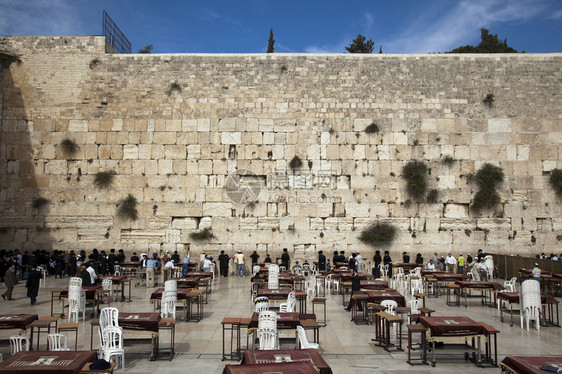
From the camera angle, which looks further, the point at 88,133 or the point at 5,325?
the point at 88,133

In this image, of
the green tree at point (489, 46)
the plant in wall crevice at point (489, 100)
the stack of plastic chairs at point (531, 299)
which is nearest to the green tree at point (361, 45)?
the green tree at point (489, 46)

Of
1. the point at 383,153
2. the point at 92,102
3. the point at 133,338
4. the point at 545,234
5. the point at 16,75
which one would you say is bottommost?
the point at 133,338

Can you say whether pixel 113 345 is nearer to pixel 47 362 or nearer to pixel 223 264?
pixel 47 362

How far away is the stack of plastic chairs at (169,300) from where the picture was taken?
8.63 meters

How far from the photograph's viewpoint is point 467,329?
262 inches

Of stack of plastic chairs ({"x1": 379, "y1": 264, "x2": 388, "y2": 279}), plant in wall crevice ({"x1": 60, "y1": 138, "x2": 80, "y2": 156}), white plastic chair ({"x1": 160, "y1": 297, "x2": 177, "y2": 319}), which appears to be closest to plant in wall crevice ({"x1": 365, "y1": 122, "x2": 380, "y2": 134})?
stack of plastic chairs ({"x1": 379, "y1": 264, "x2": 388, "y2": 279})

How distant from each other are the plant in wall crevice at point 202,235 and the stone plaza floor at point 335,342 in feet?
20.2

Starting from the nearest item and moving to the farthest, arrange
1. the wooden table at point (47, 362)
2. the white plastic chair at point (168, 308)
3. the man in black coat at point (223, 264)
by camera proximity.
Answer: the wooden table at point (47, 362) < the white plastic chair at point (168, 308) < the man in black coat at point (223, 264)

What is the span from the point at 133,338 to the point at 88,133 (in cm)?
1285

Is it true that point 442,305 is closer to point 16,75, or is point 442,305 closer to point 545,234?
point 545,234

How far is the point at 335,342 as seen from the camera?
7820mm

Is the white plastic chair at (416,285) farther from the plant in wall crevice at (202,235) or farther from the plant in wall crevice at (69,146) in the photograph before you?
the plant in wall crevice at (69,146)

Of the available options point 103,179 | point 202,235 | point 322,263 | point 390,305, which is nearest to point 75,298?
point 390,305

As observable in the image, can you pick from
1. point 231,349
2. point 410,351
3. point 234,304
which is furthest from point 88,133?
point 410,351
